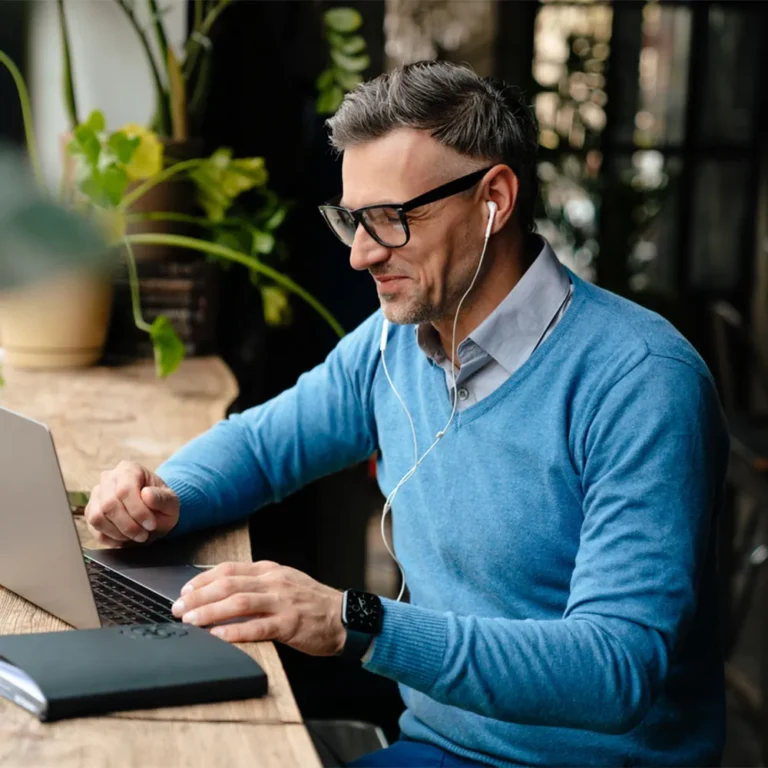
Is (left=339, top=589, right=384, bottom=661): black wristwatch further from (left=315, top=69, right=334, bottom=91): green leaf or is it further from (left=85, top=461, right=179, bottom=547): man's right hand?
(left=315, top=69, right=334, bottom=91): green leaf

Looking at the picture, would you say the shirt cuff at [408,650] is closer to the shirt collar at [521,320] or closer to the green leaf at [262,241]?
the shirt collar at [521,320]

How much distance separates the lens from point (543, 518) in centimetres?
139

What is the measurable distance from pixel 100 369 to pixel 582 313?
1.36 m

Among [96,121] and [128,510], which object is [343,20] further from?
[128,510]

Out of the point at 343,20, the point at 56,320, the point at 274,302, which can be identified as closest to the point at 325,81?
the point at 343,20

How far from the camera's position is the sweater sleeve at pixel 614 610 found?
1.16m

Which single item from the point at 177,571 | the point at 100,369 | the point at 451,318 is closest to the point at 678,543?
the point at 451,318

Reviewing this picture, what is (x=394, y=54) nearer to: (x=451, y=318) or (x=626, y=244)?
(x=626, y=244)

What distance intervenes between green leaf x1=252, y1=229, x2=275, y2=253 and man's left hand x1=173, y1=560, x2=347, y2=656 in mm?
1428

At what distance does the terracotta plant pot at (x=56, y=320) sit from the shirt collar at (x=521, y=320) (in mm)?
1206

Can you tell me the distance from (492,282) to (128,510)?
56 centimetres

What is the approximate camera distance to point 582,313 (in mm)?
1425

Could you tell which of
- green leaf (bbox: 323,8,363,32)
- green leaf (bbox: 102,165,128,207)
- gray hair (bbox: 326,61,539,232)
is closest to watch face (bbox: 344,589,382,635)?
gray hair (bbox: 326,61,539,232)

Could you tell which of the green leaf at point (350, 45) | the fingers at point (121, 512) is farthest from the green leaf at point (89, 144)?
the fingers at point (121, 512)
